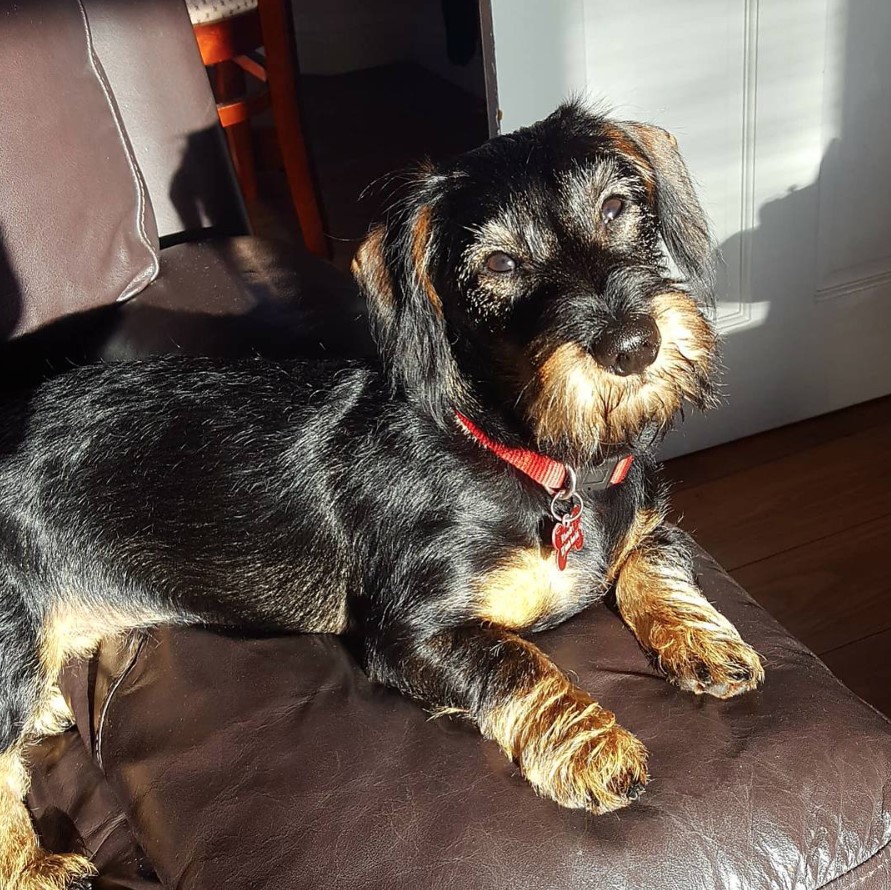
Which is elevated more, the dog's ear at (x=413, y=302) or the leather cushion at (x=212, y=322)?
the dog's ear at (x=413, y=302)

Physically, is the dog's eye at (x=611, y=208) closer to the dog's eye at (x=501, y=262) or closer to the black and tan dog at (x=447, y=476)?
the black and tan dog at (x=447, y=476)

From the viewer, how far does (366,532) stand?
1.67m

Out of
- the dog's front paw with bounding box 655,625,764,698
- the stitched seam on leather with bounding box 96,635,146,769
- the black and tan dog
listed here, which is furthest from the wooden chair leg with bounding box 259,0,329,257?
the dog's front paw with bounding box 655,625,764,698

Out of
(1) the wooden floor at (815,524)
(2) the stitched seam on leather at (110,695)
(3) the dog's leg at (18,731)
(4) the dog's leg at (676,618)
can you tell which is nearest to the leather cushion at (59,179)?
(3) the dog's leg at (18,731)

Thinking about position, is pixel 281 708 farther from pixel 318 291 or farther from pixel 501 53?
pixel 501 53

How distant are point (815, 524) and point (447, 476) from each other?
1.52 meters

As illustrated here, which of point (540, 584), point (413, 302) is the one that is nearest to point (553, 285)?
point (413, 302)

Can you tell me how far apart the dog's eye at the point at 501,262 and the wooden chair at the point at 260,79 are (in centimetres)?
278

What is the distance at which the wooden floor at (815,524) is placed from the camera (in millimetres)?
2361

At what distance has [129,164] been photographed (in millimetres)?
2240

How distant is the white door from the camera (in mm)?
2346

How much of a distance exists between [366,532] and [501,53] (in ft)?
4.22

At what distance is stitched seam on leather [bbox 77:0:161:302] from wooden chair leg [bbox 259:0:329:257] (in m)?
1.96

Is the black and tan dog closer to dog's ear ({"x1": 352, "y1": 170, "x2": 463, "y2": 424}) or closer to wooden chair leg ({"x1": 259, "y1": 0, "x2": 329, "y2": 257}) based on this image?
dog's ear ({"x1": 352, "y1": 170, "x2": 463, "y2": 424})
